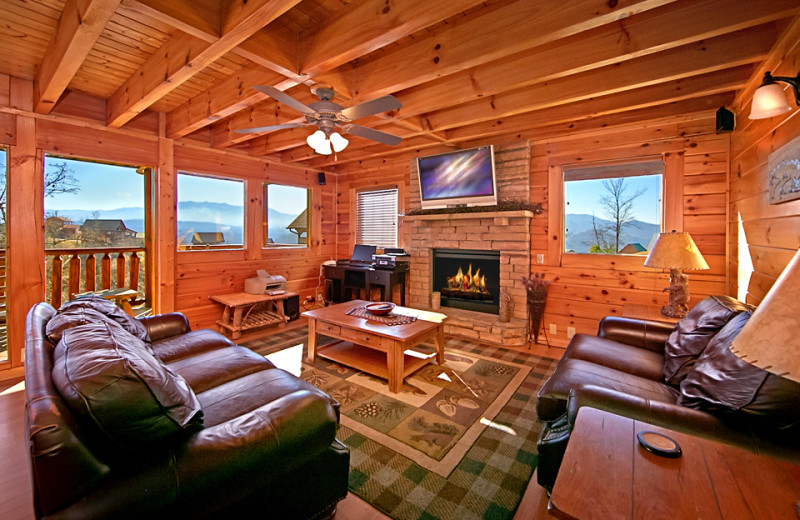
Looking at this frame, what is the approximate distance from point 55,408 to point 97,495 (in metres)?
0.25

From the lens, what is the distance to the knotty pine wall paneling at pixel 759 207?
1.84 metres

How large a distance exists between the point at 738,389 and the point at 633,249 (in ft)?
8.37

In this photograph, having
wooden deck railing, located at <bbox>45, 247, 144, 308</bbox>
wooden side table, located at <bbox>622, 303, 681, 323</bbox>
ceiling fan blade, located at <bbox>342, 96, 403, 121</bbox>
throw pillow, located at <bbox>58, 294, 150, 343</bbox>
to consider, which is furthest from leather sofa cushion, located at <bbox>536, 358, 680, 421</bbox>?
wooden deck railing, located at <bbox>45, 247, 144, 308</bbox>

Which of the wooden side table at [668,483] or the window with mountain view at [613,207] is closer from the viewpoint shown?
the wooden side table at [668,483]

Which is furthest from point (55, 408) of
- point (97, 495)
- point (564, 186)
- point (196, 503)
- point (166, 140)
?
point (564, 186)

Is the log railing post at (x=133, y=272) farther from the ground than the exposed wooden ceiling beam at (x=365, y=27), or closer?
closer

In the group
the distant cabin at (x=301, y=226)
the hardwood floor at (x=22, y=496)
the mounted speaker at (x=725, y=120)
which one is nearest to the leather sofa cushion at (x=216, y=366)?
the hardwood floor at (x=22, y=496)

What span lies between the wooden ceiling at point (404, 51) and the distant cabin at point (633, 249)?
3.92 feet

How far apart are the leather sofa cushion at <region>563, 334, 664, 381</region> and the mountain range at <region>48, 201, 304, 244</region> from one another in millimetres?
4226

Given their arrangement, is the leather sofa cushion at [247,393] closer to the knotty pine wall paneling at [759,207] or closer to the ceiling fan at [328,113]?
the ceiling fan at [328,113]

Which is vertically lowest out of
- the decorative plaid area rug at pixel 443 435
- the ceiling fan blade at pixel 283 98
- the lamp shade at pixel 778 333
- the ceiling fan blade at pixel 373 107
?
the decorative plaid area rug at pixel 443 435

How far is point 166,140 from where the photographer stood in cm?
387

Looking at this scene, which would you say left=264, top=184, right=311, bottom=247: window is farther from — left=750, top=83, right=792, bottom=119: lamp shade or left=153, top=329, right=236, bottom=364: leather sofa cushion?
left=750, top=83, right=792, bottom=119: lamp shade

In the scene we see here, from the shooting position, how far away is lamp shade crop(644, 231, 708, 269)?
2557 millimetres
